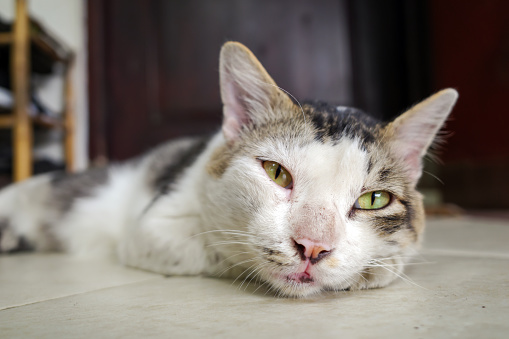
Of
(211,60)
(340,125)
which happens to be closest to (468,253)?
(340,125)

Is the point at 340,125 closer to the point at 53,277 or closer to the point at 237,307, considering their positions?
the point at 237,307

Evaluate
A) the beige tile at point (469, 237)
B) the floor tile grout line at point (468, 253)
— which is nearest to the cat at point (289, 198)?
the floor tile grout line at point (468, 253)

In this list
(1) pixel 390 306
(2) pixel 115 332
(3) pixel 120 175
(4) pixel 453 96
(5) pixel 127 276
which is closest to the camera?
(2) pixel 115 332

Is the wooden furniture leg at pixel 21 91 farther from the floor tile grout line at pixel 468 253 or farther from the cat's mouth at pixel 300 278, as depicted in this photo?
the floor tile grout line at pixel 468 253

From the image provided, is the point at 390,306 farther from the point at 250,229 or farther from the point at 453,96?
the point at 453,96

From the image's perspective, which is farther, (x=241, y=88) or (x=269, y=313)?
(x=241, y=88)

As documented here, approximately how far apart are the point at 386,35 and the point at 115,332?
3852mm

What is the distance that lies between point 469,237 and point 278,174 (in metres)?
1.26

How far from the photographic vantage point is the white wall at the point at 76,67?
318 cm

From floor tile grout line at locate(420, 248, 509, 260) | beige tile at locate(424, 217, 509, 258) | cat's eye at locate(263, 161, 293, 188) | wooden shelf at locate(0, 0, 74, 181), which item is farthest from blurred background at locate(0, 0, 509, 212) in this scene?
cat's eye at locate(263, 161, 293, 188)

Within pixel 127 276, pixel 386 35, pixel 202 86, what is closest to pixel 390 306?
pixel 127 276

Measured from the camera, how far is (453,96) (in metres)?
1.11

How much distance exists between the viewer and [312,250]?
2.79 ft

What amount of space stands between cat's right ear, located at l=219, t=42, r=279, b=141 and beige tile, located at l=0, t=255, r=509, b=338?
0.49 m
